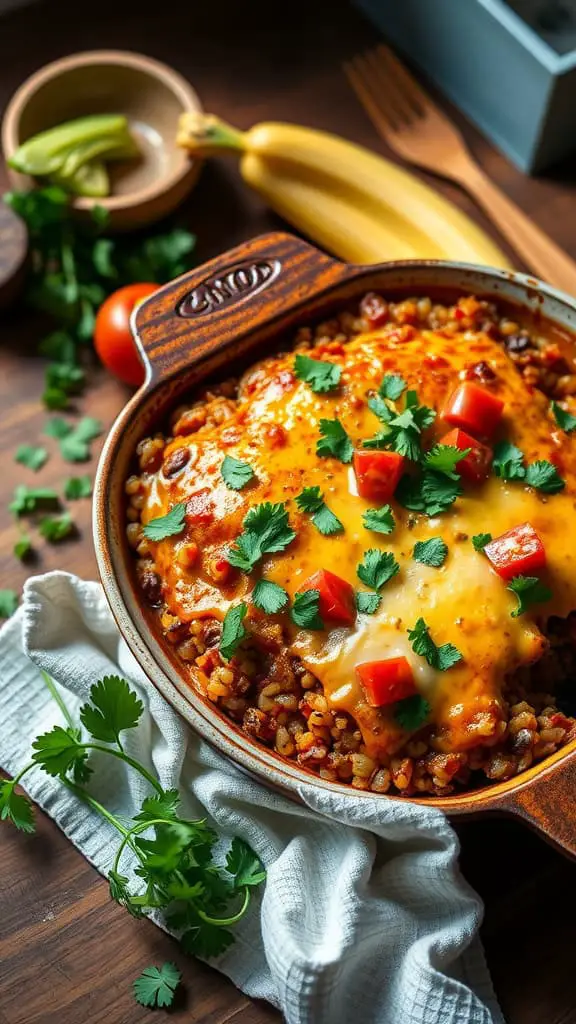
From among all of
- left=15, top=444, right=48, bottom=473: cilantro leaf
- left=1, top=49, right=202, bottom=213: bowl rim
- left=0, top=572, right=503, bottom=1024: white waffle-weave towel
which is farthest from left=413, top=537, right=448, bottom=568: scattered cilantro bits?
left=1, top=49, right=202, bottom=213: bowl rim

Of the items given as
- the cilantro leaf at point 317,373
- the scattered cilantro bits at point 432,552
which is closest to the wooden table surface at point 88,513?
the scattered cilantro bits at point 432,552

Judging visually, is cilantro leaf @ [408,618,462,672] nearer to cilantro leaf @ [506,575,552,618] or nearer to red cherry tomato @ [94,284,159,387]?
cilantro leaf @ [506,575,552,618]

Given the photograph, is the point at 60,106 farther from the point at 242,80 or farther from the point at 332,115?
the point at 332,115

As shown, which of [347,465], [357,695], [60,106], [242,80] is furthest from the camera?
[242,80]

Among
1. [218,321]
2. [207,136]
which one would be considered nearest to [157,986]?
[218,321]

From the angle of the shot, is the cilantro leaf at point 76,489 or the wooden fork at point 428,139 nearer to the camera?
the cilantro leaf at point 76,489

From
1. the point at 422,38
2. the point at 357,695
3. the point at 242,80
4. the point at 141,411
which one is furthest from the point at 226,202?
the point at 357,695

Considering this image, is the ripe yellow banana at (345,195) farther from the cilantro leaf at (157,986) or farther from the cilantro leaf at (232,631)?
the cilantro leaf at (157,986)
